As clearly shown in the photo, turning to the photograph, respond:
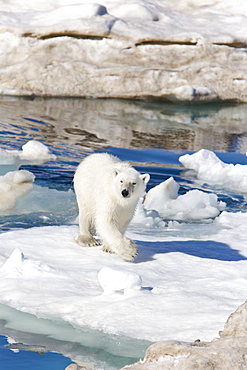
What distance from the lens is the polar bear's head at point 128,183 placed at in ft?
15.4

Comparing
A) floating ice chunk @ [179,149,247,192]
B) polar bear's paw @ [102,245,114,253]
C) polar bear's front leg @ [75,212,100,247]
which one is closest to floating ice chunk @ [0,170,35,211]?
polar bear's front leg @ [75,212,100,247]

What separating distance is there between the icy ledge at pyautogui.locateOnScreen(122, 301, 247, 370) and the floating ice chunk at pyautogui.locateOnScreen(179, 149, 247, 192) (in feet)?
18.6

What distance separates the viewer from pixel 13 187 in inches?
287

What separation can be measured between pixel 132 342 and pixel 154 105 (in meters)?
12.9

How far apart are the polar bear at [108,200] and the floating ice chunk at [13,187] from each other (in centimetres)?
167

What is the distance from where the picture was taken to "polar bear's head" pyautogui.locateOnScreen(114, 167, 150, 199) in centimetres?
470

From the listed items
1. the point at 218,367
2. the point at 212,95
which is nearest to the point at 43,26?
the point at 212,95

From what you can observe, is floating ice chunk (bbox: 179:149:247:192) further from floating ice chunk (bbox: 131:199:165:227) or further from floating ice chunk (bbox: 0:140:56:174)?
floating ice chunk (bbox: 0:140:56:174)

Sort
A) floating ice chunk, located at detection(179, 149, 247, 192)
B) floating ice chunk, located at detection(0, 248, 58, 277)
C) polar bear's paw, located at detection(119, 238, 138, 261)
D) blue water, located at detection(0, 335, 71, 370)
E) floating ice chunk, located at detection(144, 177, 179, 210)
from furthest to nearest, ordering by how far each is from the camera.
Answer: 1. floating ice chunk, located at detection(179, 149, 247, 192)
2. floating ice chunk, located at detection(144, 177, 179, 210)
3. polar bear's paw, located at detection(119, 238, 138, 261)
4. floating ice chunk, located at detection(0, 248, 58, 277)
5. blue water, located at detection(0, 335, 71, 370)

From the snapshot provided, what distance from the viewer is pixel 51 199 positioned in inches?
281

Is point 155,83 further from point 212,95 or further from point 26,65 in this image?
point 26,65

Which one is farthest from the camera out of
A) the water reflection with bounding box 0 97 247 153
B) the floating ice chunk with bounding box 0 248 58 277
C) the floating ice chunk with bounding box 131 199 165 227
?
the water reflection with bounding box 0 97 247 153

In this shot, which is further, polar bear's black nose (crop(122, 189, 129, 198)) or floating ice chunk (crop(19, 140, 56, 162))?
floating ice chunk (crop(19, 140, 56, 162))

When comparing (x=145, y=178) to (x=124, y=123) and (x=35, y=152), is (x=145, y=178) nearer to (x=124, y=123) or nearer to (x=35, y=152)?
(x=35, y=152)
